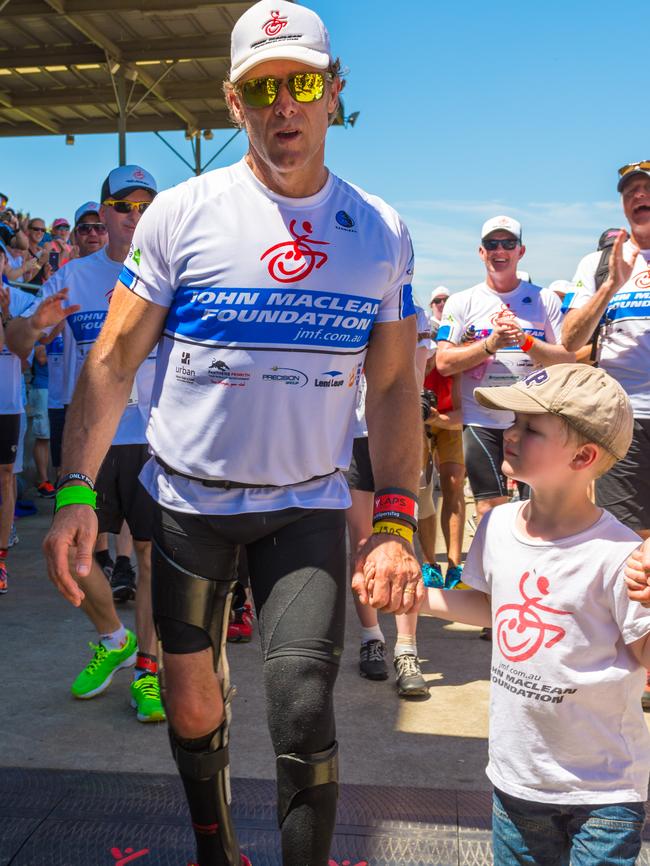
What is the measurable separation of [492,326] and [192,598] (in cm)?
413

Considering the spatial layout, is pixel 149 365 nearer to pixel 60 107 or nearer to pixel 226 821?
pixel 226 821

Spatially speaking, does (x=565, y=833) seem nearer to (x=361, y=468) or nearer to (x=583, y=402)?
(x=583, y=402)

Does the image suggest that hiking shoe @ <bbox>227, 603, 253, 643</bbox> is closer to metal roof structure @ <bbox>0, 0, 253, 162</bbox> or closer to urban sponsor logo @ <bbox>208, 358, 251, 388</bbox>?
urban sponsor logo @ <bbox>208, 358, 251, 388</bbox>

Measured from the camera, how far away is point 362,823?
3459 millimetres

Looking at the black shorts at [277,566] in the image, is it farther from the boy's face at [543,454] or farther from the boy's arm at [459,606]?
the boy's face at [543,454]

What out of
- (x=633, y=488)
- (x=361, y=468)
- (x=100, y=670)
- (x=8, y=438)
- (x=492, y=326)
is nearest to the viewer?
(x=100, y=670)

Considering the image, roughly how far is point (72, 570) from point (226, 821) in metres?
0.96

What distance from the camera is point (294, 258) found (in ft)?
8.68

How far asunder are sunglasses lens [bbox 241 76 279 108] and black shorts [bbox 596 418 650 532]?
9.96 ft

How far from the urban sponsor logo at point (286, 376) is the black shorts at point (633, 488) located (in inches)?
110

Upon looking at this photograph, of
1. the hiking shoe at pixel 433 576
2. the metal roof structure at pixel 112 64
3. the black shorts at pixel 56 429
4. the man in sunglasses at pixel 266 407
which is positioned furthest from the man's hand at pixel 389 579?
the metal roof structure at pixel 112 64

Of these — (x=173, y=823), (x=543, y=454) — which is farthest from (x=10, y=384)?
(x=543, y=454)

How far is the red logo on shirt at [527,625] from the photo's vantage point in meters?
2.40

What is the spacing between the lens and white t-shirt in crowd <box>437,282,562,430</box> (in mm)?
6334
